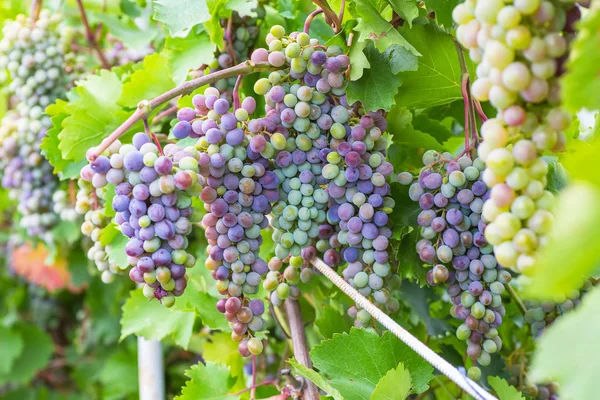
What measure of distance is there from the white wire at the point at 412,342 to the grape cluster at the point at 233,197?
81 mm

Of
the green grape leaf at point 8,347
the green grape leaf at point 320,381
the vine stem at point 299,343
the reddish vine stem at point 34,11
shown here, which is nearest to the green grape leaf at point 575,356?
the green grape leaf at point 320,381

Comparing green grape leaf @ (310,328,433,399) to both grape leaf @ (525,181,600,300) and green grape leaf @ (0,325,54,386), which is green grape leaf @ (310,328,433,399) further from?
green grape leaf @ (0,325,54,386)

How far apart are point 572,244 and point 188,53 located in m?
0.69

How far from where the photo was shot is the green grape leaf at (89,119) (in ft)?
3.03

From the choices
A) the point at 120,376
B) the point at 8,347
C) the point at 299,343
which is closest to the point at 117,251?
the point at 299,343

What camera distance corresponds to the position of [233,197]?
643 mm

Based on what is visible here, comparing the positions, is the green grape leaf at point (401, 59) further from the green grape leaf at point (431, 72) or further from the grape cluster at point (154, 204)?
the grape cluster at point (154, 204)

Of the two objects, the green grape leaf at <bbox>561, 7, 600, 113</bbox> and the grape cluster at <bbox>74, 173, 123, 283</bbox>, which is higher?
the green grape leaf at <bbox>561, 7, 600, 113</bbox>

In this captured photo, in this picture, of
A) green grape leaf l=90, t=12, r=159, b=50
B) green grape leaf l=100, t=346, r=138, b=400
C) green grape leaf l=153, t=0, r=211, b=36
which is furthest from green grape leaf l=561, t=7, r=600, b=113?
green grape leaf l=100, t=346, r=138, b=400

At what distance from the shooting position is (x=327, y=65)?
656 millimetres

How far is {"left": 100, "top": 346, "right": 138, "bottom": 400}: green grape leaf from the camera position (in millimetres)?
1611

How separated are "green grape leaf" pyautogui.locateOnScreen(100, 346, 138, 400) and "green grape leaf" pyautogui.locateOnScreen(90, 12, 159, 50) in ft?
2.78

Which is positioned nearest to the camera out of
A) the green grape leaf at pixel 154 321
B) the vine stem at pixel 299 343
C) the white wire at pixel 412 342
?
the white wire at pixel 412 342

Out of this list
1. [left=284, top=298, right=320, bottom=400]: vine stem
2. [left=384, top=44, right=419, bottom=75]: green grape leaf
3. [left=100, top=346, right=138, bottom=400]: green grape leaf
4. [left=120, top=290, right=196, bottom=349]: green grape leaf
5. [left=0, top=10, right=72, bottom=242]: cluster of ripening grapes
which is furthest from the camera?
[left=100, top=346, right=138, bottom=400]: green grape leaf
